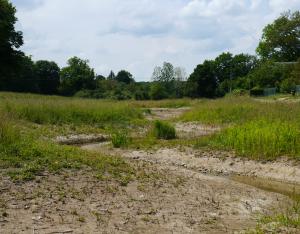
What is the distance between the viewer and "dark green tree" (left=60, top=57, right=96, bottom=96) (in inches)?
3939

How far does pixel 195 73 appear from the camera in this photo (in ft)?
326

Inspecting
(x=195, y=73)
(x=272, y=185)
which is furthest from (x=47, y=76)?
(x=272, y=185)

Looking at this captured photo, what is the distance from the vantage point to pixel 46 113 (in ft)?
89.8

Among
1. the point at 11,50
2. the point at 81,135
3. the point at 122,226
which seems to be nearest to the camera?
the point at 122,226

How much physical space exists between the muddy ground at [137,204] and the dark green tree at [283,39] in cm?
7411

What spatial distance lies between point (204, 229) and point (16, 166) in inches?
184

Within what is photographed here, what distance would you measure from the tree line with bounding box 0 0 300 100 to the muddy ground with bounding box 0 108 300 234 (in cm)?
4908

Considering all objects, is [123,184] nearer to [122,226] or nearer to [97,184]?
[97,184]

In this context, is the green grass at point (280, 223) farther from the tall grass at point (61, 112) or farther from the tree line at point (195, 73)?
the tree line at point (195, 73)

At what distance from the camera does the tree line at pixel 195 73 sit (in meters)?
63.6

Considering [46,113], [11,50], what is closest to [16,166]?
[46,113]

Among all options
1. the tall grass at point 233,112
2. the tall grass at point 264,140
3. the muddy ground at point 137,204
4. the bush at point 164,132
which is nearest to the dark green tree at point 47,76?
the tall grass at point 233,112

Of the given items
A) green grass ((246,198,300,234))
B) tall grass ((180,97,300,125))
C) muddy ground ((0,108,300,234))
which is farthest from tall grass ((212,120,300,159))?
green grass ((246,198,300,234))

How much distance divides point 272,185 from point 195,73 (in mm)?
86568
